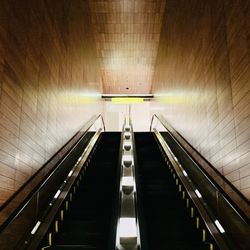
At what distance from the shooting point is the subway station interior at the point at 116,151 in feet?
12.1

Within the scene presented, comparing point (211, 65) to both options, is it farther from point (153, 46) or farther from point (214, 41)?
point (153, 46)

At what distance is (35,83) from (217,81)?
2.90 m

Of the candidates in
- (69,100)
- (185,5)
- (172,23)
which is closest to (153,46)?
(172,23)

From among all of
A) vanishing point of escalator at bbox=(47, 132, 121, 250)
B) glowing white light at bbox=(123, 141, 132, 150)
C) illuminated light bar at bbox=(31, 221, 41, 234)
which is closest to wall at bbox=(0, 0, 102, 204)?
illuminated light bar at bbox=(31, 221, 41, 234)

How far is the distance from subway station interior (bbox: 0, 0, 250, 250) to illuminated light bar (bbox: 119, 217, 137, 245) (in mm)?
14

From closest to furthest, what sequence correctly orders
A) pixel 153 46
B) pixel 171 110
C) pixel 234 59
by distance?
pixel 234 59 → pixel 171 110 → pixel 153 46

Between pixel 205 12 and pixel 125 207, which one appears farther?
pixel 205 12

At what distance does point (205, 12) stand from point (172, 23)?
357 cm

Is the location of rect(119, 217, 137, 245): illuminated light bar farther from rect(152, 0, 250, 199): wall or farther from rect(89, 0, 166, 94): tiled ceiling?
rect(89, 0, 166, 94): tiled ceiling

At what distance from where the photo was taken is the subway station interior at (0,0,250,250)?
3691mm

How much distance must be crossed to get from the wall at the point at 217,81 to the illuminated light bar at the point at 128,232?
1.47 m

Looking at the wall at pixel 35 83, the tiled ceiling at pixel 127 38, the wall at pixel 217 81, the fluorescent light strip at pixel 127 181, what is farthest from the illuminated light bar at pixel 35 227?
the tiled ceiling at pixel 127 38

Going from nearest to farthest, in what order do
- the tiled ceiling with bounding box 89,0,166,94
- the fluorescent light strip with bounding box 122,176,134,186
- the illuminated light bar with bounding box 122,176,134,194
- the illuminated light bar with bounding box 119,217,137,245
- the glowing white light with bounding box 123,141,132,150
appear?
the illuminated light bar with bounding box 119,217,137,245 → the illuminated light bar with bounding box 122,176,134,194 → the fluorescent light strip with bounding box 122,176,134,186 → the glowing white light with bounding box 123,141,132,150 → the tiled ceiling with bounding box 89,0,166,94

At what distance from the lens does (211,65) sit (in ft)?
17.5
